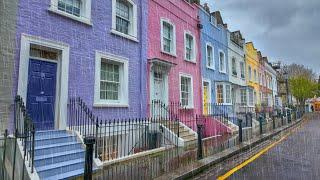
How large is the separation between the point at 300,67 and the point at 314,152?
71.0 metres

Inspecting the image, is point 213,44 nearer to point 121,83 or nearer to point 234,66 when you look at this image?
point 234,66

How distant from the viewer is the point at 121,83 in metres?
12.4

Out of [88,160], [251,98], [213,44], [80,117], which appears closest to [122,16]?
[80,117]

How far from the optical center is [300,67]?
74875mm

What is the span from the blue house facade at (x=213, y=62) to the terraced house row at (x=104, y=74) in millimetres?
159

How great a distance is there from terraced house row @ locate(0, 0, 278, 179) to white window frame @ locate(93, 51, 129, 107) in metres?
0.04

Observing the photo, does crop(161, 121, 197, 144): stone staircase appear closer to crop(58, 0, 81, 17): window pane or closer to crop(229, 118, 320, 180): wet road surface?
crop(229, 118, 320, 180): wet road surface

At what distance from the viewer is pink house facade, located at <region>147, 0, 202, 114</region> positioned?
14758 mm

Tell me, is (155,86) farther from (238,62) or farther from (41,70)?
(238,62)

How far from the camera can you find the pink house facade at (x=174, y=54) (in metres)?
14.8

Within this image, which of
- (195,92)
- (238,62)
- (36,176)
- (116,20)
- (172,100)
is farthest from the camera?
(238,62)

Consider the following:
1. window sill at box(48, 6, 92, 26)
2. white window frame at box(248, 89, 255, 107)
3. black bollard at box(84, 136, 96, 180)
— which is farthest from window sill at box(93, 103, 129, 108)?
white window frame at box(248, 89, 255, 107)

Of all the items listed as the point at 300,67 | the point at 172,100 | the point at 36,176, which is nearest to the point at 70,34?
the point at 36,176

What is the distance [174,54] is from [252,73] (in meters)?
19.3
